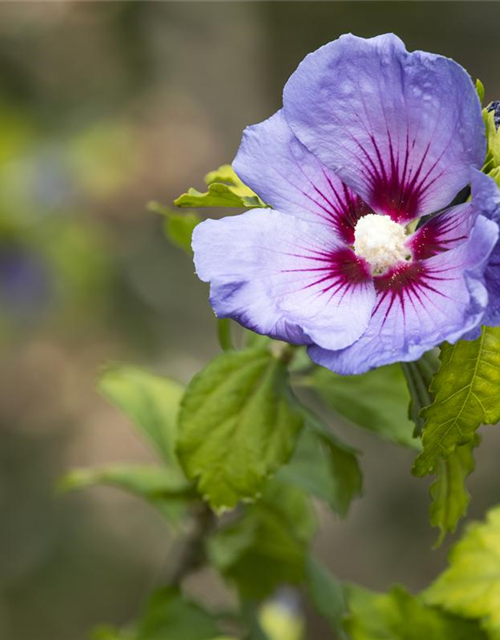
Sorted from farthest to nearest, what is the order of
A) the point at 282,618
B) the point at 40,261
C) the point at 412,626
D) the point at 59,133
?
the point at 59,133 < the point at 40,261 < the point at 282,618 < the point at 412,626

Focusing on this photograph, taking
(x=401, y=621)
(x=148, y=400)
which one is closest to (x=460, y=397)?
(x=401, y=621)

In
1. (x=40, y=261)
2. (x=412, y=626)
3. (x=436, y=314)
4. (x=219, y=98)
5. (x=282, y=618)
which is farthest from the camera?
Result: (x=219, y=98)

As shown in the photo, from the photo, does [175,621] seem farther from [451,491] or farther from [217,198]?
[217,198]

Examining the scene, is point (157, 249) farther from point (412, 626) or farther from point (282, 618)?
point (412, 626)

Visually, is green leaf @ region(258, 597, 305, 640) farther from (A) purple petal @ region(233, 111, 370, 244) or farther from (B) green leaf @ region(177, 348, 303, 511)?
(A) purple petal @ region(233, 111, 370, 244)

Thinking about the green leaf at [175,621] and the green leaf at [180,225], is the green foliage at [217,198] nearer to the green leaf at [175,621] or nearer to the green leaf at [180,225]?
the green leaf at [180,225]

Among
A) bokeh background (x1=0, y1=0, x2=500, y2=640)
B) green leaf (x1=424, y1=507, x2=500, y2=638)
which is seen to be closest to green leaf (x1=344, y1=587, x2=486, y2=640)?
green leaf (x1=424, y1=507, x2=500, y2=638)

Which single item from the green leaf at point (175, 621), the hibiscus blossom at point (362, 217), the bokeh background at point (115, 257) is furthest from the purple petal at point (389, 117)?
the bokeh background at point (115, 257)

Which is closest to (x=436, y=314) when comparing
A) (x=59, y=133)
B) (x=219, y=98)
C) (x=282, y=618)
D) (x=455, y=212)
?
(x=455, y=212)
